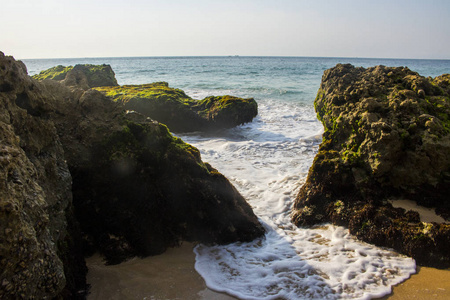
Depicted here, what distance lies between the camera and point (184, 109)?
37.2 feet

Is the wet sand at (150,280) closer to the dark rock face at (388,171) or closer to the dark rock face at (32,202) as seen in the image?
the dark rock face at (32,202)

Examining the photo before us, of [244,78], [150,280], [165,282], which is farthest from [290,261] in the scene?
[244,78]

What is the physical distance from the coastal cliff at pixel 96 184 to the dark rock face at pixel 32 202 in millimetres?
11

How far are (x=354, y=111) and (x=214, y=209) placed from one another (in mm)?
3107

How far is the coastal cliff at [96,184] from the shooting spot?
2.50m

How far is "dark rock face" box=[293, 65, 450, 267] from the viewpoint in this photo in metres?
4.10

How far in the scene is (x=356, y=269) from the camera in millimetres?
3736

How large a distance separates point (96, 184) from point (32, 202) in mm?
1519

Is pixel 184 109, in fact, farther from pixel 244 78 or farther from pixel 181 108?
pixel 244 78

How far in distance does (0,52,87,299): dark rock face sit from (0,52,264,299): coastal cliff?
0.04ft

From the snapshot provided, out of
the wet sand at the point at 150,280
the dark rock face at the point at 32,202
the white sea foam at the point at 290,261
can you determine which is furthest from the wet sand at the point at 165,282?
the dark rock face at the point at 32,202

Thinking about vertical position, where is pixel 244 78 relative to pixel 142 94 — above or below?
above

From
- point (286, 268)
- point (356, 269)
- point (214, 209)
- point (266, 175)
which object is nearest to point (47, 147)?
point (214, 209)

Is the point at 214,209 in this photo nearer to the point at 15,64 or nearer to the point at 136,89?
the point at 15,64
